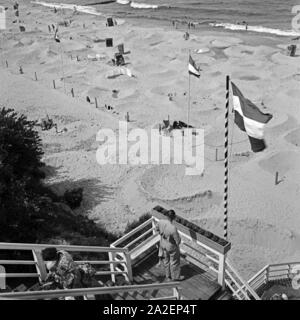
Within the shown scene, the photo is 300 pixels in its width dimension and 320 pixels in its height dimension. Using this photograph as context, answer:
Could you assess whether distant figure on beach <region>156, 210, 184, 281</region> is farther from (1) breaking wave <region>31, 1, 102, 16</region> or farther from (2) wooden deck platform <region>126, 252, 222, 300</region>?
(1) breaking wave <region>31, 1, 102, 16</region>

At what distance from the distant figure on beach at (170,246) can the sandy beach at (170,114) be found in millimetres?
6359

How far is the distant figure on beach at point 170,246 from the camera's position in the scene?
24.1ft

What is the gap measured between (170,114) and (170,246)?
18859 mm

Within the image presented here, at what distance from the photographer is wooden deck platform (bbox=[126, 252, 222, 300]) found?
7343 millimetres

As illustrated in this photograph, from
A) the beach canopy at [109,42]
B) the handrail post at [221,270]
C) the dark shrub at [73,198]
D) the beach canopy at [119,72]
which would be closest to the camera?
the handrail post at [221,270]

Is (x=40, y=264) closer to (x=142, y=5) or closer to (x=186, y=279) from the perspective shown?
(x=186, y=279)

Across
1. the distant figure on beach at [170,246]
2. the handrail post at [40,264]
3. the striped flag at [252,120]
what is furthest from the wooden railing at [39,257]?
the striped flag at [252,120]

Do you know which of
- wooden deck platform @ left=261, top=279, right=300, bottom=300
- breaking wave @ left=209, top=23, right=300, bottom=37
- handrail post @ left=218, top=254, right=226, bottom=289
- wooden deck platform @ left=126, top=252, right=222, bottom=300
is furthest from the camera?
breaking wave @ left=209, top=23, right=300, bottom=37

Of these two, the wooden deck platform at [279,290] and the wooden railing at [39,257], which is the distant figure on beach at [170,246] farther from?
the wooden deck platform at [279,290]

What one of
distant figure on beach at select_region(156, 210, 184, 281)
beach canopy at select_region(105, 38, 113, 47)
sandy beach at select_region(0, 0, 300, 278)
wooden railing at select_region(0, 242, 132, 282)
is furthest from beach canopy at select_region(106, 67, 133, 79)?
distant figure on beach at select_region(156, 210, 184, 281)

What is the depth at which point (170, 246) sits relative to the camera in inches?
294

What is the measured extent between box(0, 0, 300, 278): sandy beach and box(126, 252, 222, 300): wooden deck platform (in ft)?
19.3

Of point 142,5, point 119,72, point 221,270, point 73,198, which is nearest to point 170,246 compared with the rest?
point 221,270
